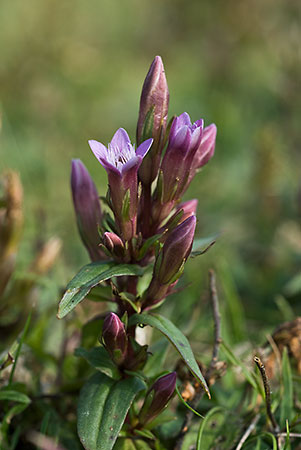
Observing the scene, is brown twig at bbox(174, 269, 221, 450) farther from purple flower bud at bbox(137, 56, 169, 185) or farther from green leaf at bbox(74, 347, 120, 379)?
purple flower bud at bbox(137, 56, 169, 185)

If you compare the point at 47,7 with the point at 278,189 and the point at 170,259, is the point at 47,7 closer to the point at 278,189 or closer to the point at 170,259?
the point at 278,189

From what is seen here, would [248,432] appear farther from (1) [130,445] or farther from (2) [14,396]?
(2) [14,396]

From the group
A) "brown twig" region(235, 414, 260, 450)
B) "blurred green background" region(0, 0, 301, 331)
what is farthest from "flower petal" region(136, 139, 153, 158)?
"blurred green background" region(0, 0, 301, 331)

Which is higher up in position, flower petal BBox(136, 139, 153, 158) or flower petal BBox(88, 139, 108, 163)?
flower petal BBox(88, 139, 108, 163)

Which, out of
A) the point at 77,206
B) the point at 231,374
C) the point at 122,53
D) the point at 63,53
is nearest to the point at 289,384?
the point at 231,374

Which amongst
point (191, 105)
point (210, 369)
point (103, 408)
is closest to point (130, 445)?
point (103, 408)

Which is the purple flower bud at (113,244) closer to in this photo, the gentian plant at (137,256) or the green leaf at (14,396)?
the gentian plant at (137,256)
